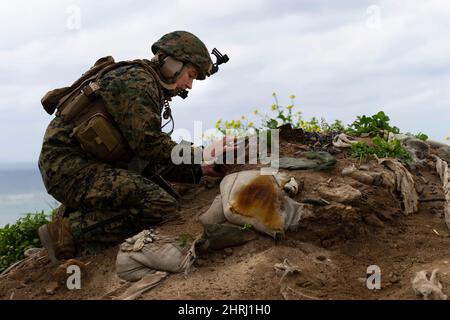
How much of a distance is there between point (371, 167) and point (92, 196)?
271cm

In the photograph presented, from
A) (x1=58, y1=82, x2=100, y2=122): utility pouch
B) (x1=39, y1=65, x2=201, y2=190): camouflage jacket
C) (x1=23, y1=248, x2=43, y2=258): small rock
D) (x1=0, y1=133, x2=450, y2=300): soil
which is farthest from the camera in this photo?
(x1=23, y1=248, x2=43, y2=258): small rock

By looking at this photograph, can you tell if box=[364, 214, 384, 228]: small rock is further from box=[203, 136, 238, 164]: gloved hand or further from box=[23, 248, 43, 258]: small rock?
box=[23, 248, 43, 258]: small rock

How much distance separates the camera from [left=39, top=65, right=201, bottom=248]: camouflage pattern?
6.04m

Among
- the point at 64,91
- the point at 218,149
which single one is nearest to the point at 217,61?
the point at 218,149

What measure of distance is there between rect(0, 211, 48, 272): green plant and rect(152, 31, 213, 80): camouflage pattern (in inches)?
110

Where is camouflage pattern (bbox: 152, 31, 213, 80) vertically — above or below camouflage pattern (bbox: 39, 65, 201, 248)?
above

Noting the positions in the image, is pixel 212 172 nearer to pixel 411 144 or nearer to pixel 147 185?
pixel 147 185

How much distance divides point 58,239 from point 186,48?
87.7 inches

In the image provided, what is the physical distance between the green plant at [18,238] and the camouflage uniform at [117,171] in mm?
1691

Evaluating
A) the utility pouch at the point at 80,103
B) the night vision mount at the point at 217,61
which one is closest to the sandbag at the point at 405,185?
the night vision mount at the point at 217,61

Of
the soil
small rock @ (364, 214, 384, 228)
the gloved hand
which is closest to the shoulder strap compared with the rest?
the gloved hand

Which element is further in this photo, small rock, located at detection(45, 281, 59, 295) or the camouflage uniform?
the camouflage uniform

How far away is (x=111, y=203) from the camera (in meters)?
6.13

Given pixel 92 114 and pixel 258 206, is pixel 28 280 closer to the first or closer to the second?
pixel 92 114
